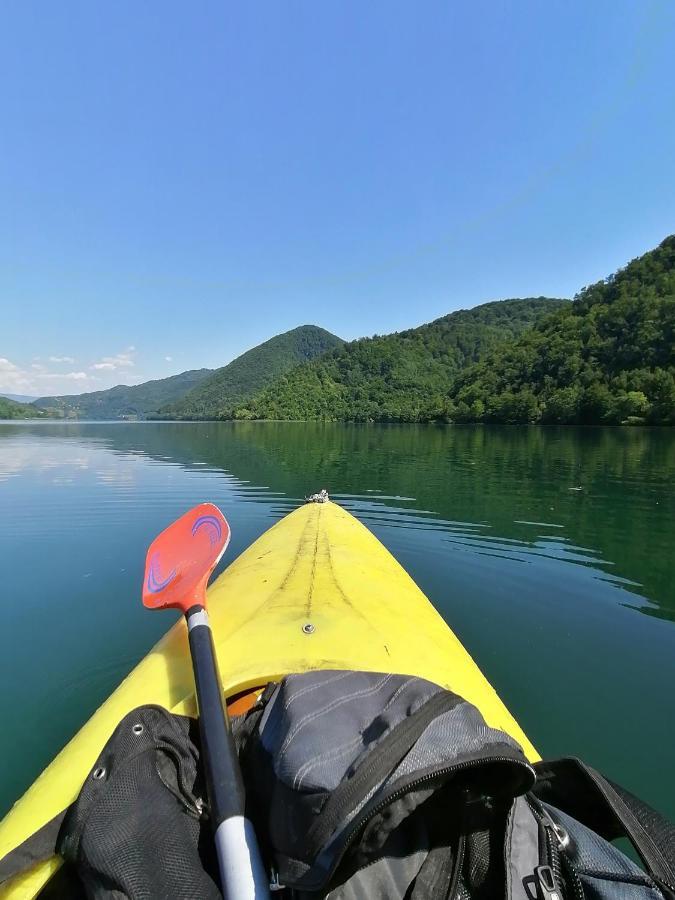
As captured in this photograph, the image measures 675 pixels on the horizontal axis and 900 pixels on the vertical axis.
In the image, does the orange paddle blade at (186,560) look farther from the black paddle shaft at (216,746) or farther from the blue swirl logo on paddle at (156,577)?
the black paddle shaft at (216,746)

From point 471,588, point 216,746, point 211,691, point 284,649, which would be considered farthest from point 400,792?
point 471,588

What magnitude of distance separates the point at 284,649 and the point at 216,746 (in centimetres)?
90

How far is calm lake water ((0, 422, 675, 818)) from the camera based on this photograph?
3.70m

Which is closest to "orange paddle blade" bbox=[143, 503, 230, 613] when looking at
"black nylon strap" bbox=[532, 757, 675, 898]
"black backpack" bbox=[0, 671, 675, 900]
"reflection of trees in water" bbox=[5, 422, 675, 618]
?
"black backpack" bbox=[0, 671, 675, 900]

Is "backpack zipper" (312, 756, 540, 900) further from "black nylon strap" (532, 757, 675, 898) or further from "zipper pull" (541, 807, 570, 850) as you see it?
"black nylon strap" (532, 757, 675, 898)

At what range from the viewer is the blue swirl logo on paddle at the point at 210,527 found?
12.6ft

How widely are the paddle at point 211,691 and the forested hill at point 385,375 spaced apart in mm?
91585

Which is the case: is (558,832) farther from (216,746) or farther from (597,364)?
(597,364)

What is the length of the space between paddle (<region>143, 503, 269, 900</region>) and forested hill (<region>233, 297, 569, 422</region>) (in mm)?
91585

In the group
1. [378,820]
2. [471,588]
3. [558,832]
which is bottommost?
[471,588]

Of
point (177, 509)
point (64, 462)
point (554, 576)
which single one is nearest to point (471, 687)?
point (554, 576)

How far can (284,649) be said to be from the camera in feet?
8.94

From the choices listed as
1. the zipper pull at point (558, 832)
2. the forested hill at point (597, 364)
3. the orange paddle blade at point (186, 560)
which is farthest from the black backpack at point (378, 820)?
the forested hill at point (597, 364)

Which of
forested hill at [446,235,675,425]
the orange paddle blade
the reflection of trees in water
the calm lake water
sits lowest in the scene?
the reflection of trees in water
